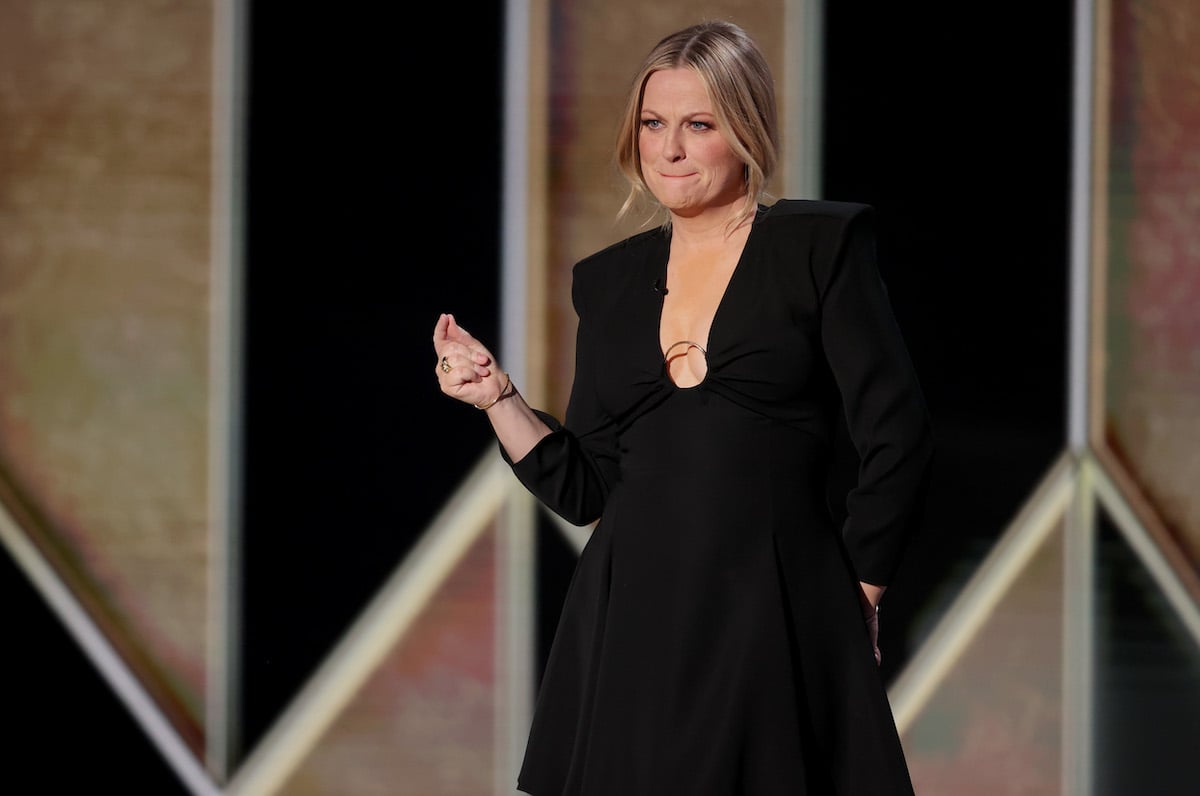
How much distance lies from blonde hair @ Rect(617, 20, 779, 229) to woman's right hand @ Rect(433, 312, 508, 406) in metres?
0.30

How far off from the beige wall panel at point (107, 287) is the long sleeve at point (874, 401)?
5.04ft

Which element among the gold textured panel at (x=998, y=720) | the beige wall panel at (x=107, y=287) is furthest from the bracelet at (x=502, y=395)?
the gold textured panel at (x=998, y=720)

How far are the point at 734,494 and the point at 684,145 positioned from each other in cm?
40

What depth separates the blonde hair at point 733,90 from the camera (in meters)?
1.68

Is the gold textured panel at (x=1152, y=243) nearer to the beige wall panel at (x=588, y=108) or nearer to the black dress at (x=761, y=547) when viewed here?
the beige wall panel at (x=588, y=108)

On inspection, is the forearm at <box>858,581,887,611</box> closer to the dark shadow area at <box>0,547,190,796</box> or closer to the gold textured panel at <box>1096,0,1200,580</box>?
the gold textured panel at <box>1096,0,1200,580</box>

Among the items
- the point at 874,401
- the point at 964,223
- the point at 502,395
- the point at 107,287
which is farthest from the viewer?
the point at 964,223

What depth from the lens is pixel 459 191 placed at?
9.36 feet

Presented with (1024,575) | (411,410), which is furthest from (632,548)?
(1024,575)

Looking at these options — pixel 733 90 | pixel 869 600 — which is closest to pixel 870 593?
pixel 869 600

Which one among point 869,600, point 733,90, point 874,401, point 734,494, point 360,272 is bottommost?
point 869,600

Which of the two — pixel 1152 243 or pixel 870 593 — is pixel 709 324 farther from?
pixel 1152 243

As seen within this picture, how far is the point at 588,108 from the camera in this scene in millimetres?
2861

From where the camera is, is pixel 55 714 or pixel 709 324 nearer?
pixel 709 324
